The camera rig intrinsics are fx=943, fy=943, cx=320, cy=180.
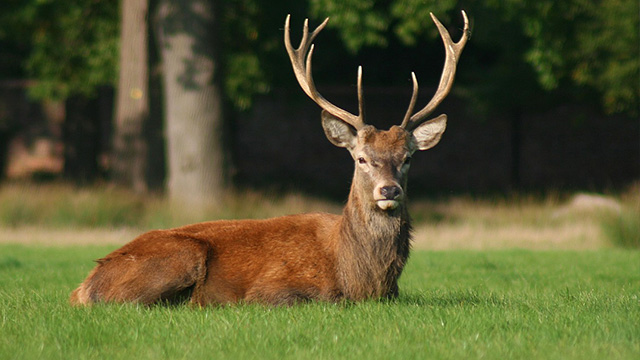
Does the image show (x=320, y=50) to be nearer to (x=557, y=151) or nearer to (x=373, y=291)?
(x=557, y=151)

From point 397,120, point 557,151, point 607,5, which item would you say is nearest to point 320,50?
point 397,120

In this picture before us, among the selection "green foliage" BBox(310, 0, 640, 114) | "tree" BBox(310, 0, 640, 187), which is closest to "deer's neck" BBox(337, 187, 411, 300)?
Result: "green foliage" BBox(310, 0, 640, 114)

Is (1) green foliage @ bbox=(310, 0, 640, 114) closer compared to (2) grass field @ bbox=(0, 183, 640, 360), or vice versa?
(2) grass field @ bbox=(0, 183, 640, 360)

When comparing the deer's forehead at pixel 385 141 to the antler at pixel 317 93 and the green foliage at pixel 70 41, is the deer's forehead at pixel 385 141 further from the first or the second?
the green foliage at pixel 70 41

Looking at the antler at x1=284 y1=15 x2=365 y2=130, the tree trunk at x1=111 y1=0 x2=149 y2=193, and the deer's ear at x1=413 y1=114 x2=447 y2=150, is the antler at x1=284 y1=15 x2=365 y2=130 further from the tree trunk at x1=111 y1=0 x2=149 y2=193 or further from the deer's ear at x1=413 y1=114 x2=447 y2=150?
the tree trunk at x1=111 y1=0 x2=149 y2=193

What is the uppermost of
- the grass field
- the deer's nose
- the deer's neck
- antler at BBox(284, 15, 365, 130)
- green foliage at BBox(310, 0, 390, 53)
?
green foliage at BBox(310, 0, 390, 53)

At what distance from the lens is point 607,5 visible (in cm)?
1817

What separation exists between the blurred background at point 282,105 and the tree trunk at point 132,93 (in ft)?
0.12

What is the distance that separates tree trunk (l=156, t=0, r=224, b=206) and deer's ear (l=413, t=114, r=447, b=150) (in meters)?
8.43

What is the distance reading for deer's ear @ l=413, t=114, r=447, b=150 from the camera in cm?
780

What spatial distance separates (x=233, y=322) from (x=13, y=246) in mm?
8173

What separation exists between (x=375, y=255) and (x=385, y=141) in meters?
0.90

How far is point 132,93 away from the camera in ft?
61.4

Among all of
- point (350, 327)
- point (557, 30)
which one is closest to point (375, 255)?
point (350, 327)
